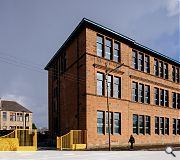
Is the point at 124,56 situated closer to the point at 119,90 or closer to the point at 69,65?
the point at 119,90

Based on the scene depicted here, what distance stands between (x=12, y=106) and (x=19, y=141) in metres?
68.5

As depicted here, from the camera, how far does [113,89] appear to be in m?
36.2

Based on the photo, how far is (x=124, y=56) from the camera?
38125 mm

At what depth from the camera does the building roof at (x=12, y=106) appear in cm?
9108

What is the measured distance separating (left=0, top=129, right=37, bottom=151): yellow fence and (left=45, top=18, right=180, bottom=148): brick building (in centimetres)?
681

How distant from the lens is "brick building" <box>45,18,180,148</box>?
33.8 meters

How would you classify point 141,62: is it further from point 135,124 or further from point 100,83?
point 100,83

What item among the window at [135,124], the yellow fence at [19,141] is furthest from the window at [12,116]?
the yellow fence at [19,141]

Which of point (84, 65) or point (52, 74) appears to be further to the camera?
point (52, 74)

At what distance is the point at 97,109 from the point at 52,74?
61.7ft

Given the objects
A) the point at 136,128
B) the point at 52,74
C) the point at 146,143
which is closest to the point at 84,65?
the point at 136,128

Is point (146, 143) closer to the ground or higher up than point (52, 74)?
closer to the ground

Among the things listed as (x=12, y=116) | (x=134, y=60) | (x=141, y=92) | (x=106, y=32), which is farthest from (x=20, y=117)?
(x=106, y=32)

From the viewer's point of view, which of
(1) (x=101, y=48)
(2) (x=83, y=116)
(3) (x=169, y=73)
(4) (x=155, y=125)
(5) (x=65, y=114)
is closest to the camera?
(2) (x=83, y=116)
